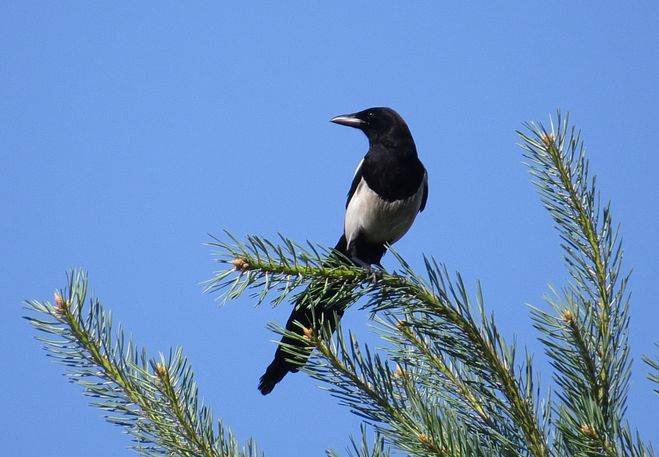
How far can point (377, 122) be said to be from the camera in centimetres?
507

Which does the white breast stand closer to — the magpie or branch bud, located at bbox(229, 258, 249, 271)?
the magpie

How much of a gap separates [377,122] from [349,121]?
0.27 metres

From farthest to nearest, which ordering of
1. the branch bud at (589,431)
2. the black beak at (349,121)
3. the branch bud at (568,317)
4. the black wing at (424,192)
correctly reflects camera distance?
1. the black beak at (349,121)
2. the black wing at (424,192)
3. the branch bud at (568,317)
4. the branch bud at (589,431)

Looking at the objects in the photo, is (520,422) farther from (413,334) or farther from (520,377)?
(413,334)

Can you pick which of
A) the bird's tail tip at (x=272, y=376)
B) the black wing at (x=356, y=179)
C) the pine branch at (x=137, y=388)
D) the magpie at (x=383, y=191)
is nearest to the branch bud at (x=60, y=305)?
the pine branch at (x=137, y=388)

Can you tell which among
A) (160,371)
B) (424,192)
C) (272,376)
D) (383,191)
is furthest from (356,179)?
(160,371)

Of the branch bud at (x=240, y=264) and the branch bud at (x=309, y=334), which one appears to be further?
the branch bud at (x=240, y=264)

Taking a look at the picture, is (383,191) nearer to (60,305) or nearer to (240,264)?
(240,264)

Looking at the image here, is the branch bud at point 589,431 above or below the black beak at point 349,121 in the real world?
below

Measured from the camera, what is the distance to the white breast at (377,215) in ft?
15.2

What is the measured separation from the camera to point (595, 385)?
70.1 inches

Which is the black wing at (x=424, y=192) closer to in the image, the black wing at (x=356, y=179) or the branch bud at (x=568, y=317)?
the black wing at (x=356, y=179)

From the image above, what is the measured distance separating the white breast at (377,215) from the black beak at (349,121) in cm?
54

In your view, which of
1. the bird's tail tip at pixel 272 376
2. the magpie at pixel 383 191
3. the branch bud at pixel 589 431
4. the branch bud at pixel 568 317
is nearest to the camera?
the branch bud at pixel 589 431
